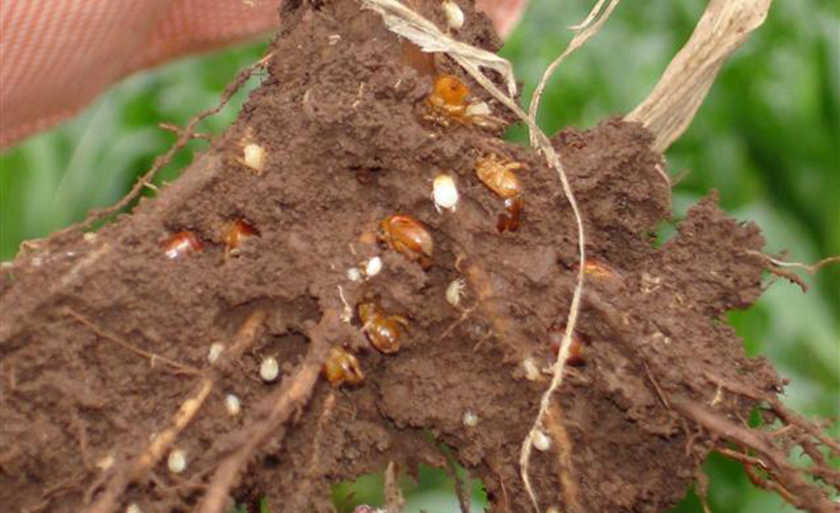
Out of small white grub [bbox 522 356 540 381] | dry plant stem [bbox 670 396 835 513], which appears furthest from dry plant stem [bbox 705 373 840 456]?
small white grub [bbox 522 356 540 381]

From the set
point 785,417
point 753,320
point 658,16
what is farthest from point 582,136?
point 658,16

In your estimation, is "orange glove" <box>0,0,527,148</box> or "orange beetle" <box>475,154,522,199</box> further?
"orange glove" <box>0,0,527,148</box>

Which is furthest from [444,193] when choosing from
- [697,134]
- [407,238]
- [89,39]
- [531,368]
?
[697,134]

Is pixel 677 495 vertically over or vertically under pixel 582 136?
under

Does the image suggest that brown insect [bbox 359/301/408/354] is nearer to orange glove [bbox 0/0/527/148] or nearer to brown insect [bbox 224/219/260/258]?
brown insect [bbox 224/219/260/258]

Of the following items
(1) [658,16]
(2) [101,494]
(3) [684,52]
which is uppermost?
(3) [684,52]

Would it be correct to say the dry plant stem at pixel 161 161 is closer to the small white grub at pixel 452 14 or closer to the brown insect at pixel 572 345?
the small white grub at pixel 452 14

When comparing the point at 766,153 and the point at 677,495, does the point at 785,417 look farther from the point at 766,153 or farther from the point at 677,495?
the point at 766,153
